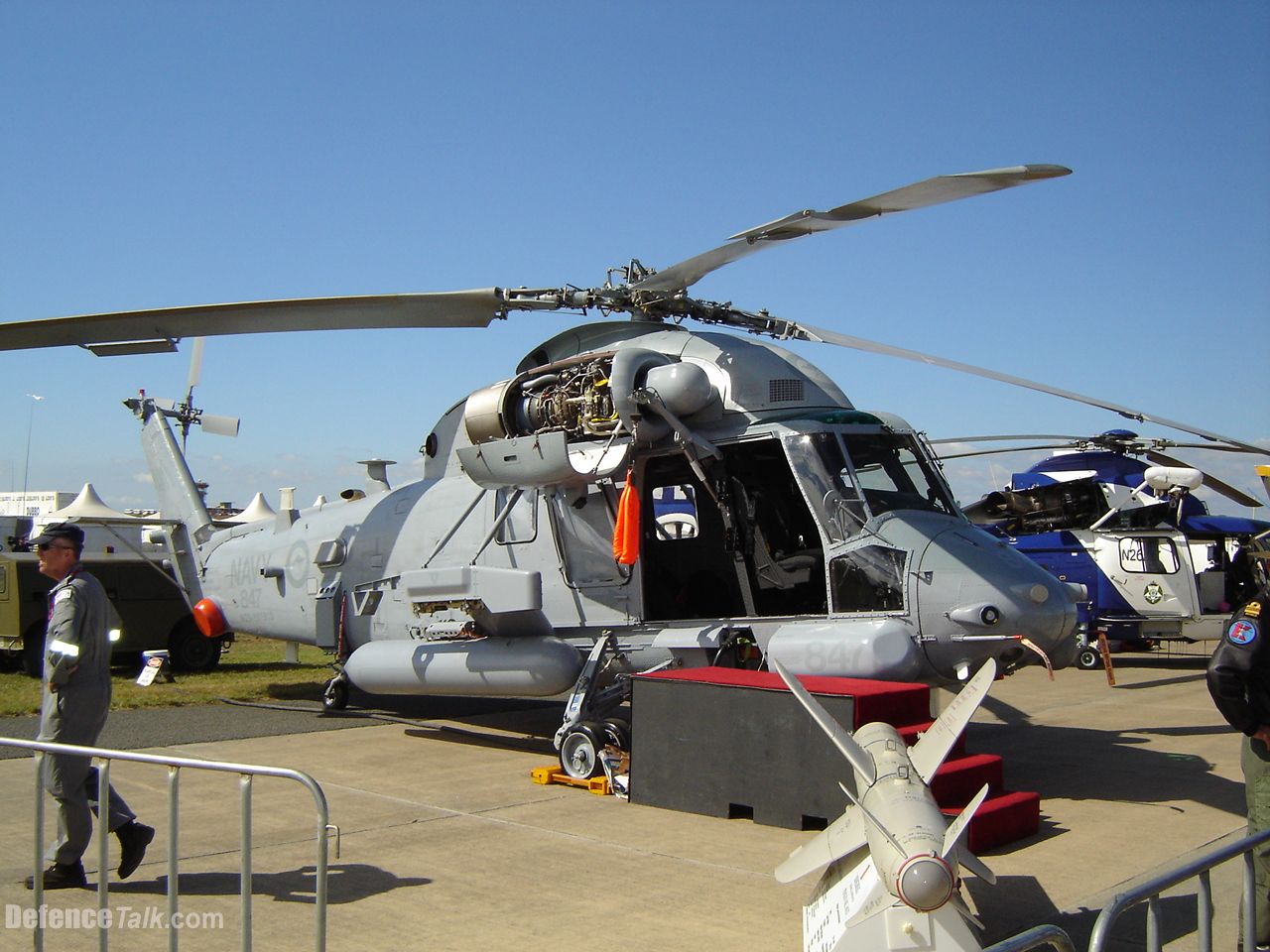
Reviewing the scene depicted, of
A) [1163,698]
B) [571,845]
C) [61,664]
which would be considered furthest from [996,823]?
[1163,698]

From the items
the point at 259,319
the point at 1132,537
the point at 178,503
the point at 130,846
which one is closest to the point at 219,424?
the point at 178,503

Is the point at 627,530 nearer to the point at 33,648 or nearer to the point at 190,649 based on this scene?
the point at 190,649

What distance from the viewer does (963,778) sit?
6559 mm

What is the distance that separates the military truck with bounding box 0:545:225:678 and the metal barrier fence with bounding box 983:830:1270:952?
15.4 metres

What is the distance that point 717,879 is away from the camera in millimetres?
5699

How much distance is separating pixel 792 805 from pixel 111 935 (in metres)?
3.84

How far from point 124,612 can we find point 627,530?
1201 cm

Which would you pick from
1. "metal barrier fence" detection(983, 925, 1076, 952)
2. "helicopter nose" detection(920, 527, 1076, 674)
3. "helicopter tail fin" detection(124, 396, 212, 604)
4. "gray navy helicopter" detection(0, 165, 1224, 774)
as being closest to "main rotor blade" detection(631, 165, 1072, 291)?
"gray navy helicopter" detection(0, 165, 1224, 774)

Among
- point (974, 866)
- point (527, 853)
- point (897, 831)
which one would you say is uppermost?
point (897, 831)

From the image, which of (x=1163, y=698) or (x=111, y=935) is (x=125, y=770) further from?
(x=1163, y=698)

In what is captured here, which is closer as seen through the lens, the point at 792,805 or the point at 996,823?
the point at 996,823

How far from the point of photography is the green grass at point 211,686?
12.8 meters
